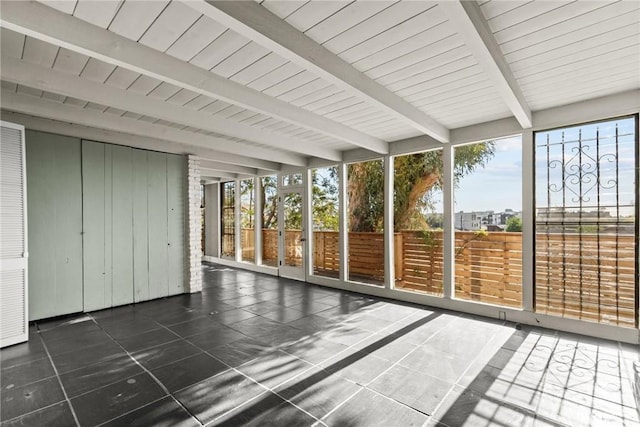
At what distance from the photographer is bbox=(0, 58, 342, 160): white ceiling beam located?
100 inches

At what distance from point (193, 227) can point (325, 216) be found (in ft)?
8.88

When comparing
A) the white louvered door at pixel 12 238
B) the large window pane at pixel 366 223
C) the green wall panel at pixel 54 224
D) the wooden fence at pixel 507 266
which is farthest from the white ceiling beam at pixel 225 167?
the white louvered door at pixel 12 238

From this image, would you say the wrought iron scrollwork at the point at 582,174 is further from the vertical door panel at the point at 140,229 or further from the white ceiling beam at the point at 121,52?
the vertical door panel at the point at 140,229

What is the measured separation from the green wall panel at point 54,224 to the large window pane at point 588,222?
6193 millimetres

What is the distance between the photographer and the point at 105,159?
4785 mm

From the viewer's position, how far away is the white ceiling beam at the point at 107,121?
328cm

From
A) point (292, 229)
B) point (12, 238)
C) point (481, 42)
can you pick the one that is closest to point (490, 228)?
point (481, 42)

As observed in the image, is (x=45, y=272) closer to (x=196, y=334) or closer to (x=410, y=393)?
(x=196, y=334)

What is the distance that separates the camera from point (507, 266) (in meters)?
4.83

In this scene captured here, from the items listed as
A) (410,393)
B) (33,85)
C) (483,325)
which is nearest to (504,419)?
(410,393)

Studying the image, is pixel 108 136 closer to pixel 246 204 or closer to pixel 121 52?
pixel 121 52

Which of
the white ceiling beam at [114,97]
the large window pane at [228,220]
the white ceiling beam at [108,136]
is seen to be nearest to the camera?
the white ceiling beam at [114,97]

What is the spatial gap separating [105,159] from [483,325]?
5754 mm

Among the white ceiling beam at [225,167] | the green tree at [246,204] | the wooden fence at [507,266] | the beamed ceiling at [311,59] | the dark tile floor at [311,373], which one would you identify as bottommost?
the dark tile floor at [311,373]
